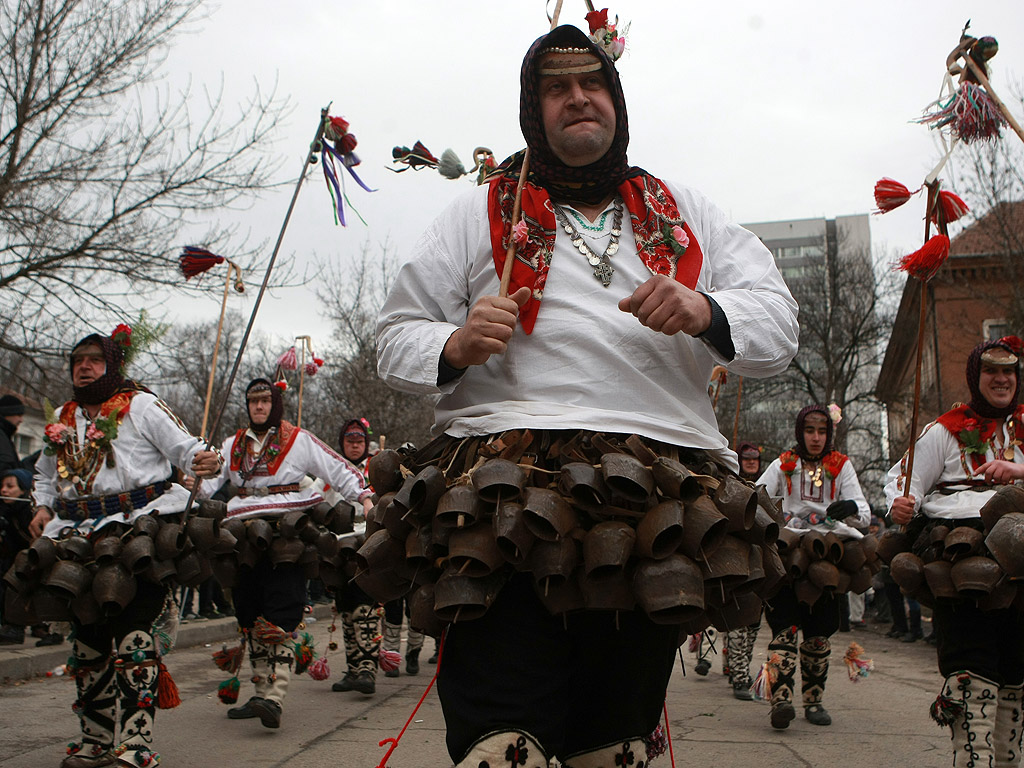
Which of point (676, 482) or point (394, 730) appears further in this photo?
point (394, 730)

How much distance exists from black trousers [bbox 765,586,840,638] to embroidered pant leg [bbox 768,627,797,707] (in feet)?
0.23

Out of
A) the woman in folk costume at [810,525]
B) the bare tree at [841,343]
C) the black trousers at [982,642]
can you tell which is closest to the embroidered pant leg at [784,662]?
the woman in folk costume at [810,525]

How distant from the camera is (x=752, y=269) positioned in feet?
8.92

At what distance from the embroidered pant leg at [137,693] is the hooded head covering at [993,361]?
4.42 m

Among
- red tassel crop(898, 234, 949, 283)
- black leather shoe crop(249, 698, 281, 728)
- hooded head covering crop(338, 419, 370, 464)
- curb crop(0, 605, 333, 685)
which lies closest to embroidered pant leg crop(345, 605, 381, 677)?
black leather shoe crop(249, 698, 281, 728)

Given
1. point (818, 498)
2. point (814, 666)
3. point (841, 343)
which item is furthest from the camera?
point (841, 343)

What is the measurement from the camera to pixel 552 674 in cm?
233

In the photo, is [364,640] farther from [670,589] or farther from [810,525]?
[670,589]

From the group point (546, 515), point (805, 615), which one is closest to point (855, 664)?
point (805, 615)

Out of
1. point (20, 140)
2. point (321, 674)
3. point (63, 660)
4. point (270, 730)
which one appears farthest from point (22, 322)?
point (270, 730)

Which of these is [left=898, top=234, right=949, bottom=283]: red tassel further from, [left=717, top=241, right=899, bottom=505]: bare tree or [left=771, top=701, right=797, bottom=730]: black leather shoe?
[left=717, top=241, right=899, bottom=505]: bare tree

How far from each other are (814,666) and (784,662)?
276mm

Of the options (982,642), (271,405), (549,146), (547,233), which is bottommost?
(982,642)

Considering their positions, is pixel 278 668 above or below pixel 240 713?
above
